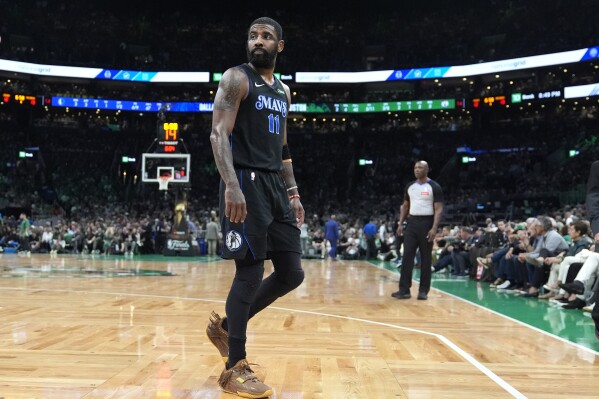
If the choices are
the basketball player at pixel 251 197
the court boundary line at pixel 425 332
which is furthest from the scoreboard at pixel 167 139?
the basketball player at pixel 251 197

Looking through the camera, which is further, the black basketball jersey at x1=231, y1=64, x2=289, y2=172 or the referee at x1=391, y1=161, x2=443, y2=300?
the referee at x1=391, y1=161, x2=443, y2=300

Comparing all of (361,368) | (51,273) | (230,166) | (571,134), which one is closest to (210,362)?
(361,368)

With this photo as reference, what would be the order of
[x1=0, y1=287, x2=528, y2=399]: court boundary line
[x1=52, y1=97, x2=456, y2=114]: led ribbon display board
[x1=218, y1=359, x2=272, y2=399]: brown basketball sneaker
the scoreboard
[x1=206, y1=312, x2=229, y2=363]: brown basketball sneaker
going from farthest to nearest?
[x1=52, y1=97, x2=456, y2=114]: led ribbon display board → the scoreboard → [x1=206, y1=312, x2=229, y2=363]: brown basketball sneaker → [x1=0, y1=287, x2=528, y2=399]: court boundary line → [x1=218, y1=359, x2=272, y2=399]: brown basketball sneaker

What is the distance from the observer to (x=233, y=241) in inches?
116

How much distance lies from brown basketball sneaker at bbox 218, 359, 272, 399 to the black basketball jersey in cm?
106

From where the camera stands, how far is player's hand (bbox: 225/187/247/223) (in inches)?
113

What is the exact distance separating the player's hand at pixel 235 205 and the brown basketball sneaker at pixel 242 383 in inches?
29.4

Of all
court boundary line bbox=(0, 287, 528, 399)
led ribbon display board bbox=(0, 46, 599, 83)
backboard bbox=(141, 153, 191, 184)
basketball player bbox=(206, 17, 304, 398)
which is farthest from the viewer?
led ribbon display board bbox=(0, 46, 599, 83)

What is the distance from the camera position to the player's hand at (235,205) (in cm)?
287

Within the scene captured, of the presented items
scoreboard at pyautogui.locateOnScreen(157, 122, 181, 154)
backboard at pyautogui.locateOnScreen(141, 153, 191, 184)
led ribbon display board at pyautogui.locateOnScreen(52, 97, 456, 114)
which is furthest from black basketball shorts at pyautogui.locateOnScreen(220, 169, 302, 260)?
led ribbon display board at pyautogui.locateOnScreen(52, 97, 456, 114)

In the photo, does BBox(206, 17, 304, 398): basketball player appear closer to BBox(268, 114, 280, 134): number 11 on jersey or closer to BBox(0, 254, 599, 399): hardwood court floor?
BBox(268, 114, 280, 134): number 11 on jersey

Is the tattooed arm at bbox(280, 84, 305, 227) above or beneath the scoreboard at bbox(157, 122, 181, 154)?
beneath

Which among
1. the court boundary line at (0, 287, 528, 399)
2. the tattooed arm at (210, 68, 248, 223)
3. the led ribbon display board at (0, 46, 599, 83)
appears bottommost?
the court boundary line at (0, 287, 528, 399)

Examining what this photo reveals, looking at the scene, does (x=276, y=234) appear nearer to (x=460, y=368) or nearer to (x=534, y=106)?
(x=460, y=368)
